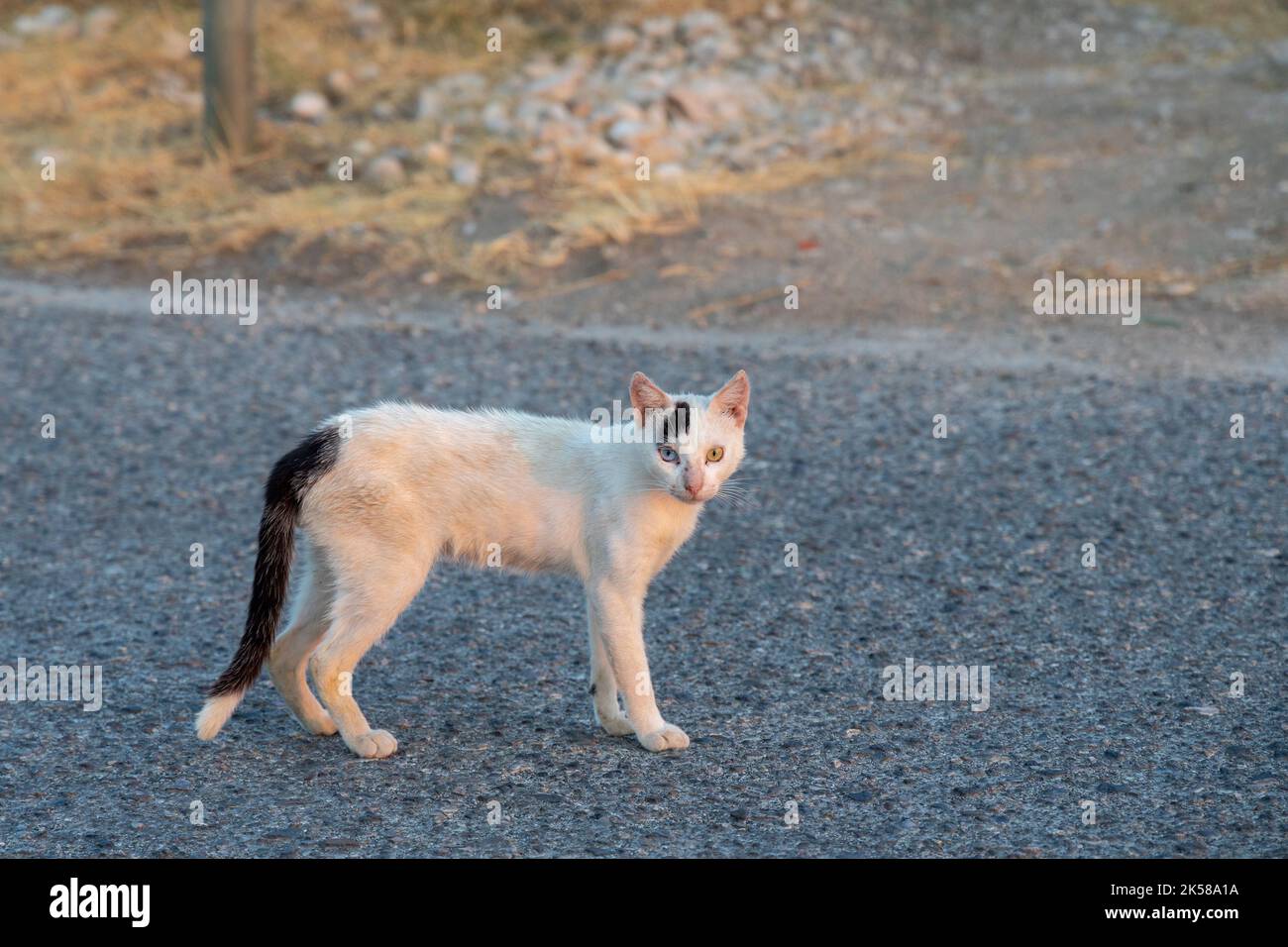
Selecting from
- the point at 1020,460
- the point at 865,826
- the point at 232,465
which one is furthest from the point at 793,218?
the point at 865,826

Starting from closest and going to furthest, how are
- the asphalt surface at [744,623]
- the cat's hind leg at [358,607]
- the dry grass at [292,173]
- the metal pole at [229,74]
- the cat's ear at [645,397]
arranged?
the asphalt surface at [744,623]
the cat's hind leg at [358,607]
the cat's ear at [645,397]
the dry grass at [292,173]
the metal pole at [229,74]

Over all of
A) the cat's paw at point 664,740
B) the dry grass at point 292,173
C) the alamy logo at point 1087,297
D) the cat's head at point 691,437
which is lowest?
the cat's paw at point 664,740

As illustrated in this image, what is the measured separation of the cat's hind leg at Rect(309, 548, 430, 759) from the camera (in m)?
4.44

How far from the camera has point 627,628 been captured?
4.54 meters

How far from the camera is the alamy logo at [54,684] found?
5.02 meters

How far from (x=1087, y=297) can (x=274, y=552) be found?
21.3 feet

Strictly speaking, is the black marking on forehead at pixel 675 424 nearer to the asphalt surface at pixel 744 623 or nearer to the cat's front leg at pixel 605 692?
the cat's front leg at pixel 605 692

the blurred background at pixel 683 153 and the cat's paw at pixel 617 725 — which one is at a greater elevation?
the blurred background at pixel 683 153

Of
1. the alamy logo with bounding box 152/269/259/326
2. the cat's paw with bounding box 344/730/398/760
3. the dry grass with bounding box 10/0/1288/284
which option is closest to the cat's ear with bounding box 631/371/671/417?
the cat's paw with bounding box 344/730/398/760

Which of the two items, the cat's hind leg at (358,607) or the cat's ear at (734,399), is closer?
the cat's hind leg at (358,607)

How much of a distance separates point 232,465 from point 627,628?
3.51 metres

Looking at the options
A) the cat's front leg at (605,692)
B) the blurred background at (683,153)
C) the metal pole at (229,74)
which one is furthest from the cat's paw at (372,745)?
the metal pole at (229,74)

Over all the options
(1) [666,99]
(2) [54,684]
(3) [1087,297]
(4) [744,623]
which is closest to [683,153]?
(1) [666,99]

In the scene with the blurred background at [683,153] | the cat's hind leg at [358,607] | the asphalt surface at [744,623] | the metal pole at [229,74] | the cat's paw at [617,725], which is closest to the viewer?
the asphalt surface at [744,623]
